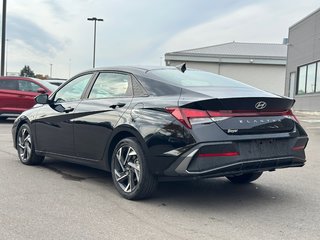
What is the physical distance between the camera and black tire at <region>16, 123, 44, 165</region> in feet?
23.2

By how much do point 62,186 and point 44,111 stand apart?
147 cm

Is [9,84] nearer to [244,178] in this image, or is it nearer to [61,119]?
[61,119]

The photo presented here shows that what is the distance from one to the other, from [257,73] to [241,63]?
6.79ft

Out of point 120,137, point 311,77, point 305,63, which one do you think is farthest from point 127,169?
point 305,63

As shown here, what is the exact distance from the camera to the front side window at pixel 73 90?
618 cm

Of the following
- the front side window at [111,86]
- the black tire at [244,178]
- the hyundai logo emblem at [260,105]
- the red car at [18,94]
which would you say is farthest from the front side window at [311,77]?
the hyundai logo emblem at [260,105]

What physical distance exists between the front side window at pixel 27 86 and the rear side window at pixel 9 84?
0.16 metres

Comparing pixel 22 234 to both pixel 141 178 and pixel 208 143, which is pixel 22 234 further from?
pixel 208 143

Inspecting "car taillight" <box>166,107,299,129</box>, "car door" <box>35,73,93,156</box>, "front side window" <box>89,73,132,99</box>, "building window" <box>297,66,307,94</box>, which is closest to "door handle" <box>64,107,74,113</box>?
"car door" <box>35,73,93,156</box>

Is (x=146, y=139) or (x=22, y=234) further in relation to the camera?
(x=146, y=139)

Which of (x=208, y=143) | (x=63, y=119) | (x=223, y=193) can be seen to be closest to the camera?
(x=208, y=143)

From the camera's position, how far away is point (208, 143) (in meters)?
4.40

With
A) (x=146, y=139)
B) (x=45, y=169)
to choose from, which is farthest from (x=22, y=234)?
(x=45, y=169)

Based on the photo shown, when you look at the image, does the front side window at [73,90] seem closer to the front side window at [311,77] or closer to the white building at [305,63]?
the white building at [305,63]
